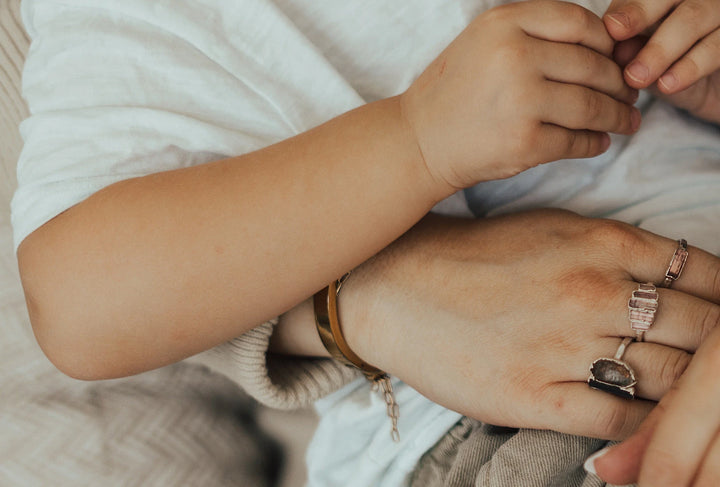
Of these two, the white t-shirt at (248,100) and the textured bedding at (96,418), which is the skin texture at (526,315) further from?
the textured bedding at (96,418)

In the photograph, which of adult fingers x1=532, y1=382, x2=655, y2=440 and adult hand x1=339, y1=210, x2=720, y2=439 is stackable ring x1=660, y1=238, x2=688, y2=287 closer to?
adult hand x1=339, y1=210, x2=720, y2=439

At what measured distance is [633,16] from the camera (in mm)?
502

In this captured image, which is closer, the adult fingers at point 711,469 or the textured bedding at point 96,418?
the adult fingers at point 711,469

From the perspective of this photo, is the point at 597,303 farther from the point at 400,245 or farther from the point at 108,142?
the point at 108,142

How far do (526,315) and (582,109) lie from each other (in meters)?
0.18

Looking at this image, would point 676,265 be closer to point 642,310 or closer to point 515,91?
point 642,310

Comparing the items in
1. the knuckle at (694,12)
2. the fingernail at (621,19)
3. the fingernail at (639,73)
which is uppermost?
the knuckle at (694,12)

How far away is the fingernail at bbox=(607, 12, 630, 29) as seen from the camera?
0.49 metres

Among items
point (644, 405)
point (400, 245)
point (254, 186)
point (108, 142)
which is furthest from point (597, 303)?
point (108, 142)

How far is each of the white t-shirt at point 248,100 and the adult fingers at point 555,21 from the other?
0.15 meters

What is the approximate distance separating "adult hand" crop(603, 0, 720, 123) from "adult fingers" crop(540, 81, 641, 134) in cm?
3

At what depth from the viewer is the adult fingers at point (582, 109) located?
0.47 metres

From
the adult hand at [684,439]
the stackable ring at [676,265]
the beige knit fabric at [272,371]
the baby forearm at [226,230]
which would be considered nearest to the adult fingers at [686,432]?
the adult hand at [684,439]

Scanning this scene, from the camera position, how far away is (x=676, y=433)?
14.6 inches
